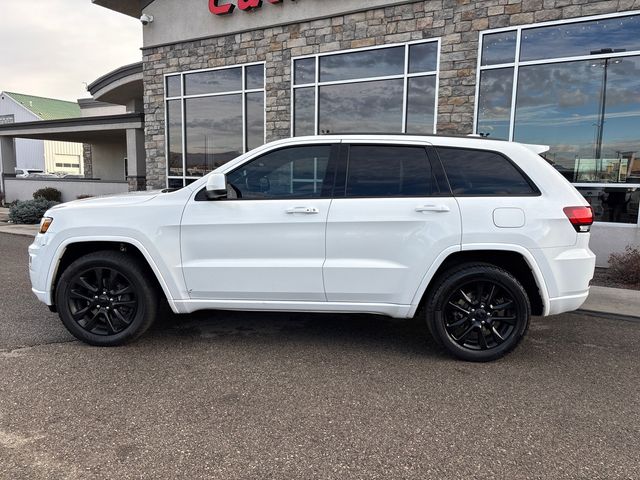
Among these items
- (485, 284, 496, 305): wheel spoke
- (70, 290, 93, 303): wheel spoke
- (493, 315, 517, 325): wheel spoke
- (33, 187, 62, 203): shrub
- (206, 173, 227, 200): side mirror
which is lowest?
(493, 315, 517, 325): wheel spoke

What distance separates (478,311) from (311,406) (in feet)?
5.35

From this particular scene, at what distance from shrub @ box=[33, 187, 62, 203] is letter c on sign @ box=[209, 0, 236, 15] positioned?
1088cm

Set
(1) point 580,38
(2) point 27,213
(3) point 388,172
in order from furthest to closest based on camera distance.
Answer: (2) point 27,213 < (1) point 580,38 < (3) point 388,172

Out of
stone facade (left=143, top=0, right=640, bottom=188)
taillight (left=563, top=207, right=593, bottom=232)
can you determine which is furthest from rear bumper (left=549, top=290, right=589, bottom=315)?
stone facade (left=143, top=0, right=640, bottom=188)

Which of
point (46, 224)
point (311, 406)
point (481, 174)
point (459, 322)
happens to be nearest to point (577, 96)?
point (481, 174)

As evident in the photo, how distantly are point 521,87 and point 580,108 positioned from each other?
41.0 inches

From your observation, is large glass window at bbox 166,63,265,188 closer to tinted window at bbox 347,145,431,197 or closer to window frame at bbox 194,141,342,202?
window frame at bbox 194,141,342,202

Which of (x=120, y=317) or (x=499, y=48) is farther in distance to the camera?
(x=499, y=48)

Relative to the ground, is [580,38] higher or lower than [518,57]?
higher

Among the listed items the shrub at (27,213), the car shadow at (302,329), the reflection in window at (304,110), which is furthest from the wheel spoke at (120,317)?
the shrub at (27,213)

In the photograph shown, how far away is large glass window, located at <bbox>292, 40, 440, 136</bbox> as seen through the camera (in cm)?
929

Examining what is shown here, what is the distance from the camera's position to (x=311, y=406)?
10.5ft

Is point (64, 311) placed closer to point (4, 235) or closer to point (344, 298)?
point (344, 298)

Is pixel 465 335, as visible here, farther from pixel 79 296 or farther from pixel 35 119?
pixel 35 119
